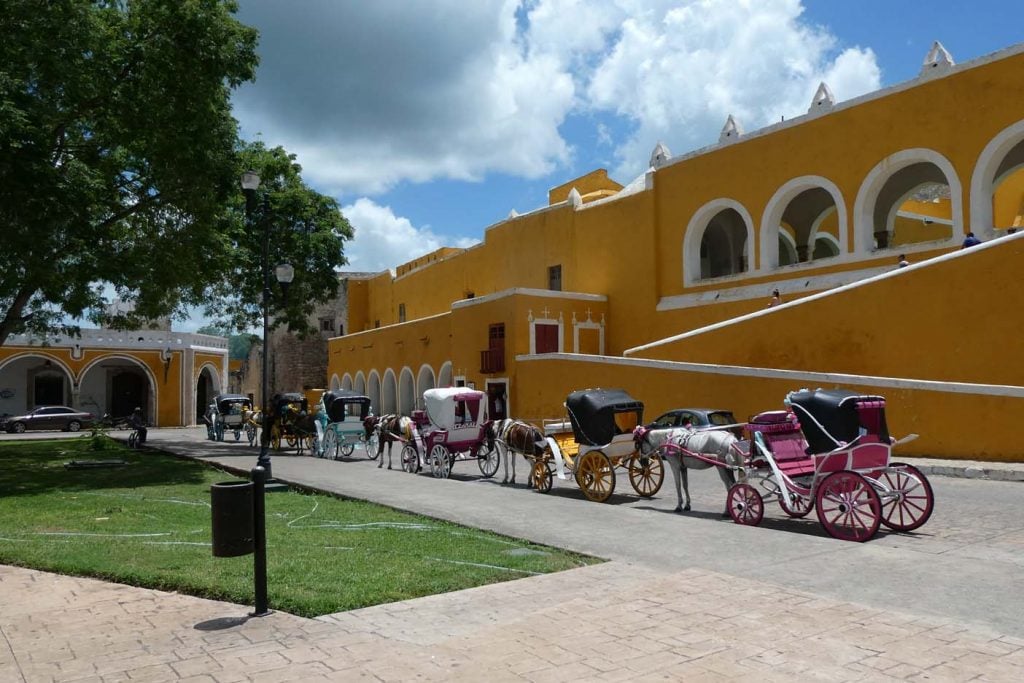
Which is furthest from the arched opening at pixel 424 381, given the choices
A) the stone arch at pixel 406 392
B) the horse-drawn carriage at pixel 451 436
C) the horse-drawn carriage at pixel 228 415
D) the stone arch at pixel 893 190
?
the stone arch at pixel 893 190

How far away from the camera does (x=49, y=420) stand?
35.7 metres

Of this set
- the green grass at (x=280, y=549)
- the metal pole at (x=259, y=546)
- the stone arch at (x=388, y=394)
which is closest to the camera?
the metal pole at (x=259, y=546)

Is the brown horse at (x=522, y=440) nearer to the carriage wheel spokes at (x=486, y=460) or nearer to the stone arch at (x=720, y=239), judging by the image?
the carriage wheel spokes at (x=486, y=460)

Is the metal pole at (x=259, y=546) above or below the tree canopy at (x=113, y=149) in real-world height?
below

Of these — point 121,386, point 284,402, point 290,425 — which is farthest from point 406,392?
point 121,386

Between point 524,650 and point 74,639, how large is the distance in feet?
9.34

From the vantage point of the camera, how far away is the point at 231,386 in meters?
65.1

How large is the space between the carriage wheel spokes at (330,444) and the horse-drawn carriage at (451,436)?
4.61m

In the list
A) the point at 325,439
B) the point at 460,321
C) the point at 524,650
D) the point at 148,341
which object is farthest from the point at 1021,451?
the point at 148,341

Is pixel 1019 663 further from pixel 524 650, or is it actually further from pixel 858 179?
pixel 858 179

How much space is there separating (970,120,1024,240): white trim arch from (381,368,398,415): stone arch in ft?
83.0

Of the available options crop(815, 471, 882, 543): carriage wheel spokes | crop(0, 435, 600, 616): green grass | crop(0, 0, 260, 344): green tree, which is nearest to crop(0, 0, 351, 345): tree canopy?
crop(0, 0, 260, 344): green tree

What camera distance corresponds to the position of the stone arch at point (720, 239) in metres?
24.4

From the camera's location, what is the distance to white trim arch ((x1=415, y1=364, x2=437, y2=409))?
33.6 metres
